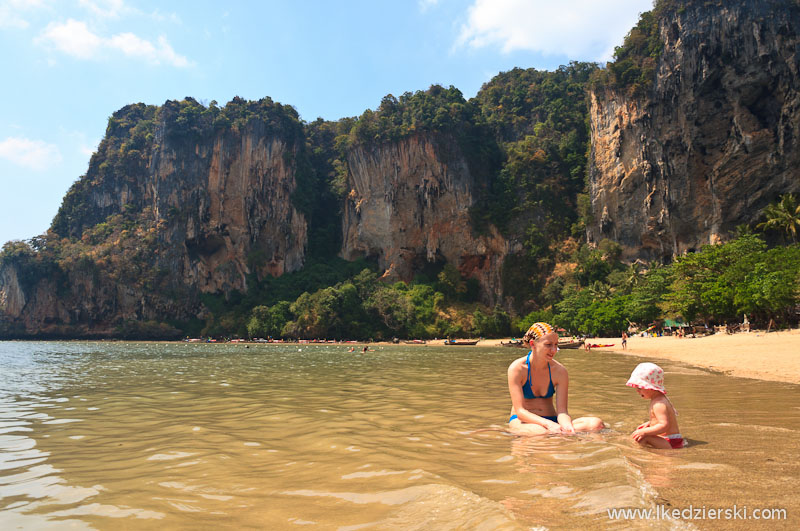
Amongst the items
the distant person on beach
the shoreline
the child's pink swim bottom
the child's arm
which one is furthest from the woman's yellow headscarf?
the shoreline

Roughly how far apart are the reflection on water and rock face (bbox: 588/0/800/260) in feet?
134

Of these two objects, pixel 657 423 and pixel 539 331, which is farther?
pixel 539 331

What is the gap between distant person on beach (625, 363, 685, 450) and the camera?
4207 millimetres

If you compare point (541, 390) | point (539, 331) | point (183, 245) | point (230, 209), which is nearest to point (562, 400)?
point (541, 390)

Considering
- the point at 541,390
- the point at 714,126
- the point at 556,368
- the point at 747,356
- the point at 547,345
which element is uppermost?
A: the point at 714,126

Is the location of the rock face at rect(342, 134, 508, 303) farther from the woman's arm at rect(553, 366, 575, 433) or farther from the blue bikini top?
the woman's arm at rect(553, 366, 575, 433)

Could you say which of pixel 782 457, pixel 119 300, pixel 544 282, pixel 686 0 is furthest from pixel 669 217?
pixel 119 300

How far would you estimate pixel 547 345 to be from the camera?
4.92 meters

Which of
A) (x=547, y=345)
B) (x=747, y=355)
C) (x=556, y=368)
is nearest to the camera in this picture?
(x=547, y=345)

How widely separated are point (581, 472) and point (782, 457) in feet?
5.80

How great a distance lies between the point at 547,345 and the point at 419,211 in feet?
206

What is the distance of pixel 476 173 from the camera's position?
66188 millimetres

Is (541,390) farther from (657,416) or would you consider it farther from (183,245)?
(183,245)

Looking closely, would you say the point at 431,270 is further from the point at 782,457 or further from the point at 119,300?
the point at 782,457
